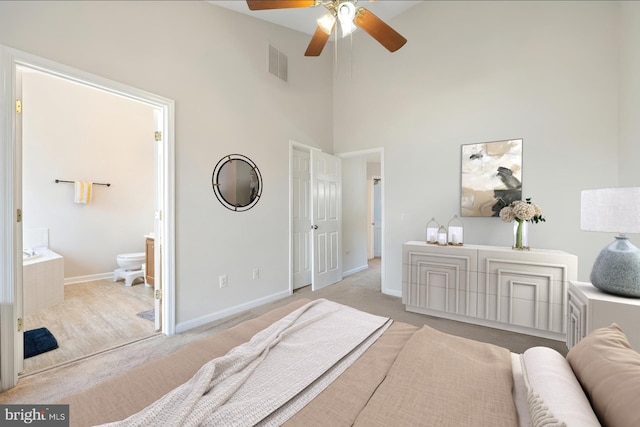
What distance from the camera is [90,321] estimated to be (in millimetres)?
2814

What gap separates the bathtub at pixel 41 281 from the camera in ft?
9.61

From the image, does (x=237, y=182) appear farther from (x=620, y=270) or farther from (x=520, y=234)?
(x=620, y=270)

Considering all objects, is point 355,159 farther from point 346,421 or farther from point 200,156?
point 346,421

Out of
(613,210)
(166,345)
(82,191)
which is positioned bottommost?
(166,345)

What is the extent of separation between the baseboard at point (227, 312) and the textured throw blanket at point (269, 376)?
175 cm

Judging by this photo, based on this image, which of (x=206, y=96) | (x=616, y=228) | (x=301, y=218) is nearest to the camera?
(x=616, y=228)

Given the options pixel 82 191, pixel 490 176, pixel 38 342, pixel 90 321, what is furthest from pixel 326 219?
pixel 82 191

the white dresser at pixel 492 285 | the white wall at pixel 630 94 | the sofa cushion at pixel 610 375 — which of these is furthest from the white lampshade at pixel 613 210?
the white wall at pixel 630 94

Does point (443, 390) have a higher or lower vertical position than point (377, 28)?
lower

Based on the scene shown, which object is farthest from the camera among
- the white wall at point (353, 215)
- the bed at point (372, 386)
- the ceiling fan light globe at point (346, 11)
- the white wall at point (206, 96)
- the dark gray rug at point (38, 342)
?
the white wall at point (353, 215)

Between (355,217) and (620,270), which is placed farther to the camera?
(355,217)

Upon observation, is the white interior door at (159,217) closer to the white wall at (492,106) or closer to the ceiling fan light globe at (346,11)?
the ceiling fan light globe at (346,11)

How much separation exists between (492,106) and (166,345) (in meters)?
4.20

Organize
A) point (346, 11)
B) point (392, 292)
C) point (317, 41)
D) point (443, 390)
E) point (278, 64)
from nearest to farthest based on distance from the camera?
point (443, 390) → point (346, 11) → point (317, 41) → point (278, 64) → point (392, 292)
